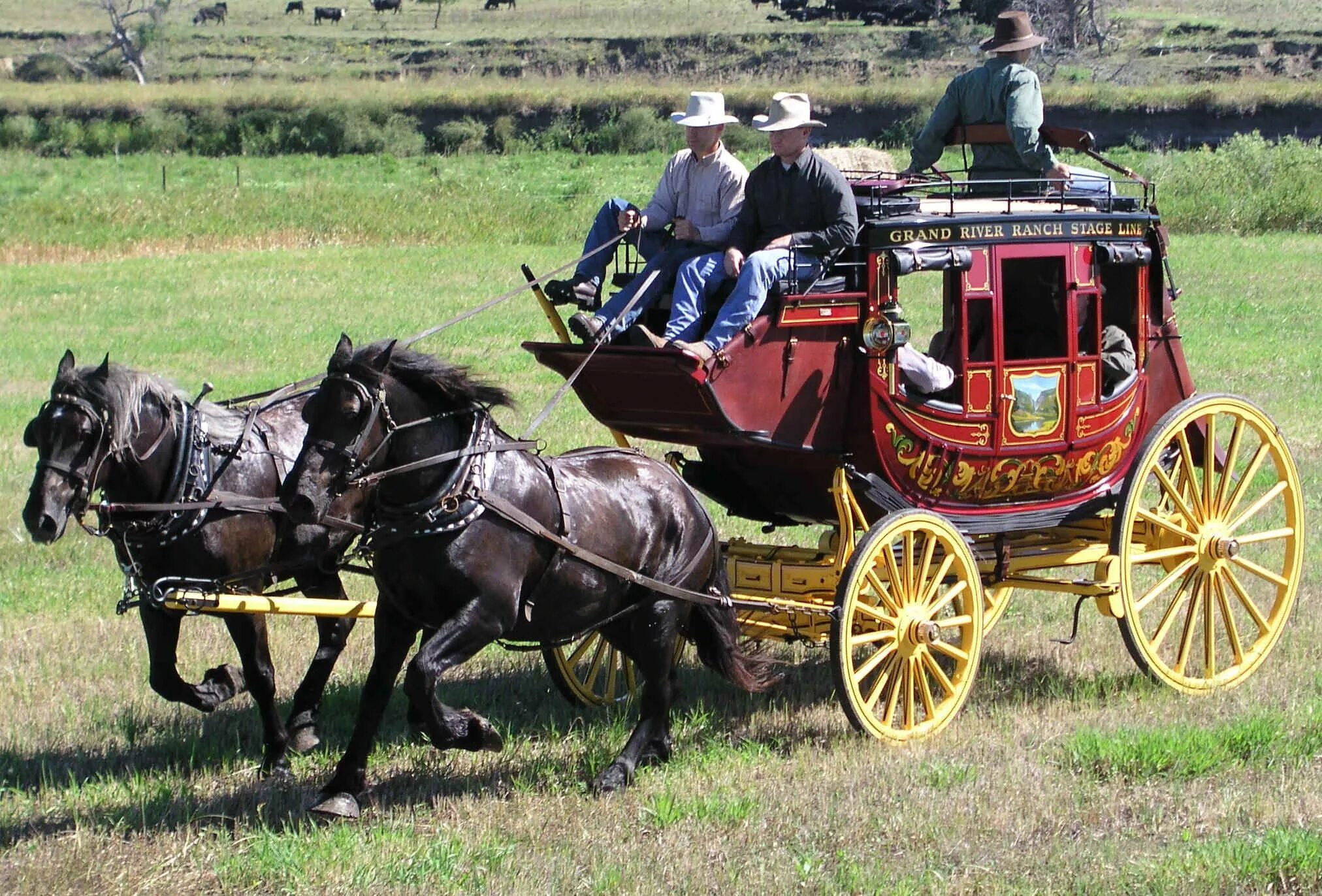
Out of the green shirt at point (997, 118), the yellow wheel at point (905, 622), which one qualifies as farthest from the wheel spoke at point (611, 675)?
the green shirt at point (997, 118)

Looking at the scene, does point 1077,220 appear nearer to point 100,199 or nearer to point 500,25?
point 100,199

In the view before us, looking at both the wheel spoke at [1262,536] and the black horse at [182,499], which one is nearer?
the black horse at [182,499]

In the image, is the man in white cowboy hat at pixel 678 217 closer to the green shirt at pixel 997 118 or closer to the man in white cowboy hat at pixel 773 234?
the man in white cowboy hat at pixel 773 234

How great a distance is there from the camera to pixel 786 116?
8.09 m

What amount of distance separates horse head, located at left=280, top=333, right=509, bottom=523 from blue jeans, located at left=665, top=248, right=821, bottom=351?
3.94ft

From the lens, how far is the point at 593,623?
24.0 ft

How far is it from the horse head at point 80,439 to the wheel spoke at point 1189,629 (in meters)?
5.04

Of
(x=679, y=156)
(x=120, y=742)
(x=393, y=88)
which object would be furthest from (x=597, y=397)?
(x=393, y=88)

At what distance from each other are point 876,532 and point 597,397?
148cm

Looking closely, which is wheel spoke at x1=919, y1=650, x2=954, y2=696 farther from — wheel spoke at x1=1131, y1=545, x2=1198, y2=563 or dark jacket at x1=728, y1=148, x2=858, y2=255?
dark jacket at x1=728, y1=148, x2=858, y2=255

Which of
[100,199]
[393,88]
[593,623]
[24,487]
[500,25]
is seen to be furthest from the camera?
[500,25]

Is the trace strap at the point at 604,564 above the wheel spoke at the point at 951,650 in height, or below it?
above

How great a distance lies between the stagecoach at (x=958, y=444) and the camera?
7.80 m

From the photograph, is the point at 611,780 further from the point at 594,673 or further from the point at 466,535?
the point at 594,673
